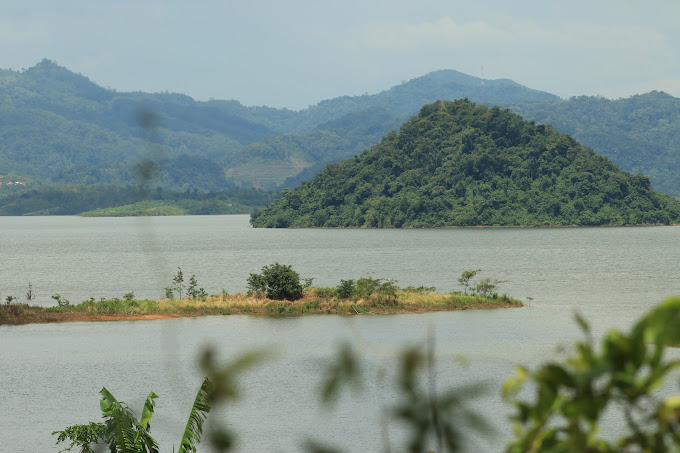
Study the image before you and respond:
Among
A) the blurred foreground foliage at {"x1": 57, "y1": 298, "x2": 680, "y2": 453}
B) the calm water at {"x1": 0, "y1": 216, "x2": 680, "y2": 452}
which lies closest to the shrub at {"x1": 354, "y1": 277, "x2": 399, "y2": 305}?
the calm water at {"x1": 0, "y1": 216, "x2": 680, "y2": 452}

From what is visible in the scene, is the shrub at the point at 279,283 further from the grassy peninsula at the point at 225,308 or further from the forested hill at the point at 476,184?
the forested hill at the point at 476,184

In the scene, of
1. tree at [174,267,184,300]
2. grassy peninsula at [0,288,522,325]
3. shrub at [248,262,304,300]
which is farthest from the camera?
Result: tree at [174,267,184,300]

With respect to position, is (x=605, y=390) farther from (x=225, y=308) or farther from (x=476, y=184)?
(x=476, y=184)

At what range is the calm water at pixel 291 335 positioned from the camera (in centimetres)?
3219

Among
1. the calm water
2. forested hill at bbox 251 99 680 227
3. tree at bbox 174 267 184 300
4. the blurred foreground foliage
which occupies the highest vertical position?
forested hill at bbox 251 99 680 227

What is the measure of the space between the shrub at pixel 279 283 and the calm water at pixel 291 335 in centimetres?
335

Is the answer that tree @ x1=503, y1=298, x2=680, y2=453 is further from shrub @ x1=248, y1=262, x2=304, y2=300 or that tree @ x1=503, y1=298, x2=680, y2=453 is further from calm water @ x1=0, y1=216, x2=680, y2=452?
shrub @ x1=248, y1=262, x2=304, y2=300

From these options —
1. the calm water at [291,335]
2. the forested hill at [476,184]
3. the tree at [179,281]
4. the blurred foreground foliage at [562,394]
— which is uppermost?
the forested hill at [476,184]

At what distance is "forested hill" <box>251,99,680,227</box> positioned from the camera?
16900 centimetres

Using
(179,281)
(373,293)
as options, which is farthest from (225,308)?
(179,281)

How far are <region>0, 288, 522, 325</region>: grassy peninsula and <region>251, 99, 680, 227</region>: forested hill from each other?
112345 millimetres

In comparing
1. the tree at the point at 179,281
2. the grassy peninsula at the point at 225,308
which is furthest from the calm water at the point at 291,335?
the tree at the point at 179,281

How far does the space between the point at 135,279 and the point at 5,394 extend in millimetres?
57850

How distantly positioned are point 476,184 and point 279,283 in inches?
4698
